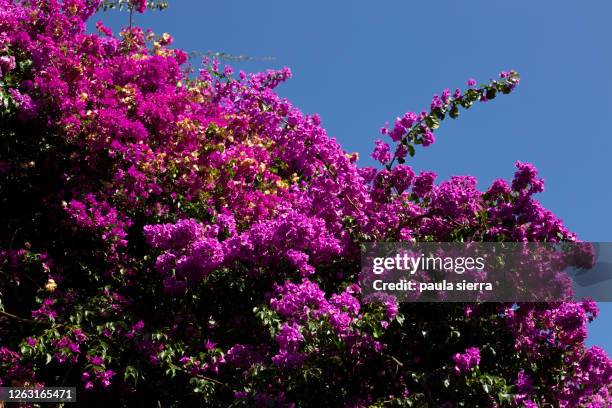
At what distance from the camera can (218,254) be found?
5.08 metres

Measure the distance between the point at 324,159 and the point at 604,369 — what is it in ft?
9.24

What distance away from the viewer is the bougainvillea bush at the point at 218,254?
4.99 metres

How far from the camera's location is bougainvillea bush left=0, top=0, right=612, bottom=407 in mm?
4992

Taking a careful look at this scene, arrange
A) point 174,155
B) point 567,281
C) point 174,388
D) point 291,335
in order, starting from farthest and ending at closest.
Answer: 1. point 174,155
2. point 174,388
3. point 567,281
4. point 291,335

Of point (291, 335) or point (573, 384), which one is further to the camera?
point (573, 384)

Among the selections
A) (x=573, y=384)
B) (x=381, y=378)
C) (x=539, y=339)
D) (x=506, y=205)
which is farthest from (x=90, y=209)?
(x=573, y=384)

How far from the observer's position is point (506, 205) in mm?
5176

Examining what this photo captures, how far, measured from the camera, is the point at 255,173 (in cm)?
670

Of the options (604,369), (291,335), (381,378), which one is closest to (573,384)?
(604,369)

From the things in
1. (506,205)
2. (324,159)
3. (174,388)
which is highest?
(324,159)

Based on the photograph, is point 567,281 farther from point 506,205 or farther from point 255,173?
point 255,173

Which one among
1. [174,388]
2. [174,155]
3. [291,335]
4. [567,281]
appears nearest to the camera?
[291,335]

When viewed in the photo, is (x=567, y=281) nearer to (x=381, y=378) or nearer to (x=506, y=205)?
(x=506, y=205)

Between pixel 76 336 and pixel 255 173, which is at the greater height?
pixel 255 173
